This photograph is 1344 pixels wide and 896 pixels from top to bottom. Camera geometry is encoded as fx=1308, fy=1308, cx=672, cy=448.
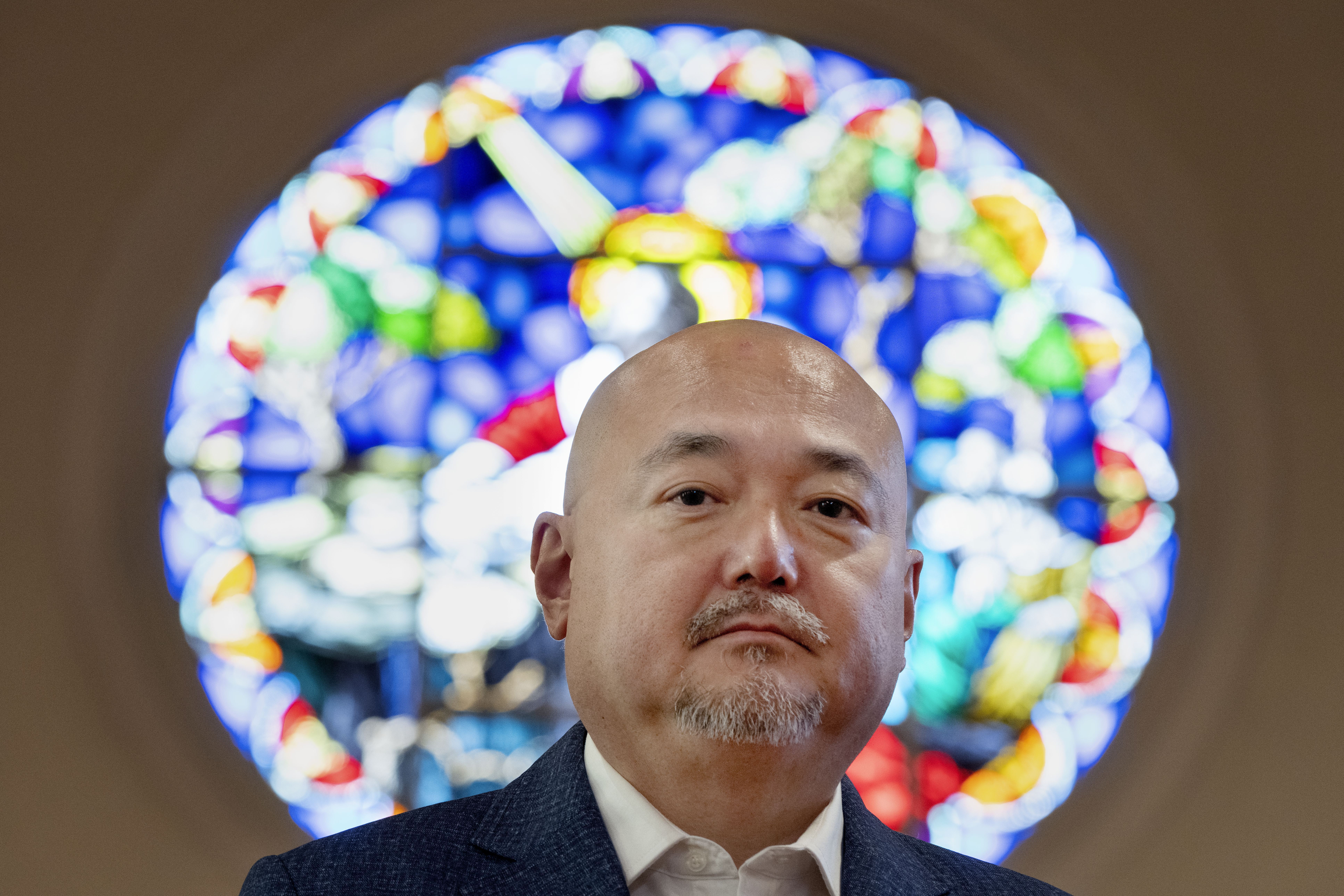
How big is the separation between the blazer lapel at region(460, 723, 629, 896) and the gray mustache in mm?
219

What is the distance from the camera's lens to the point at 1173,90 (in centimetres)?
374

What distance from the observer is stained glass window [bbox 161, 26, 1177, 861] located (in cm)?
324

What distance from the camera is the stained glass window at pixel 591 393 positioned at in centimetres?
324

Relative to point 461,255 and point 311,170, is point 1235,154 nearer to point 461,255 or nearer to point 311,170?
point 461,255

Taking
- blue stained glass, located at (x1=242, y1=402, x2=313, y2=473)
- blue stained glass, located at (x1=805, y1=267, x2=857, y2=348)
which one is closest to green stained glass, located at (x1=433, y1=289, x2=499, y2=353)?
blue stained glass, located at (x1=242, y1=402, x2=313, y2=473)

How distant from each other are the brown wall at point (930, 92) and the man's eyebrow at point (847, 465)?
218cm

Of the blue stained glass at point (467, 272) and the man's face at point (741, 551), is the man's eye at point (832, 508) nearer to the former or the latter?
the man's face at point (741, 551)

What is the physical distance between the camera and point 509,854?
1.28m

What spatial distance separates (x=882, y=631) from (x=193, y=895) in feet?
7.32

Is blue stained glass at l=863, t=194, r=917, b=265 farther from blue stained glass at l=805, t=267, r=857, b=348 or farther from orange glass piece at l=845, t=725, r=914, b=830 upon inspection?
orange glass piece at l=845, t=725, r=914, b=830

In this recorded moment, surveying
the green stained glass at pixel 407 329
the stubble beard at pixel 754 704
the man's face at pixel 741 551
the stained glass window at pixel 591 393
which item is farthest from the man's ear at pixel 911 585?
the green stained glass at pixel 407 329

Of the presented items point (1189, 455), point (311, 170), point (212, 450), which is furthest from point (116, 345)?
point (1189, 455)

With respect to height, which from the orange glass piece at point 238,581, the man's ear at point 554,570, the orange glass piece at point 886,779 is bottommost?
the man's ear at point 554,570

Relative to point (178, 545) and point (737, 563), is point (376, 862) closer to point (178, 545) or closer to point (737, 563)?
point (737, 563)
